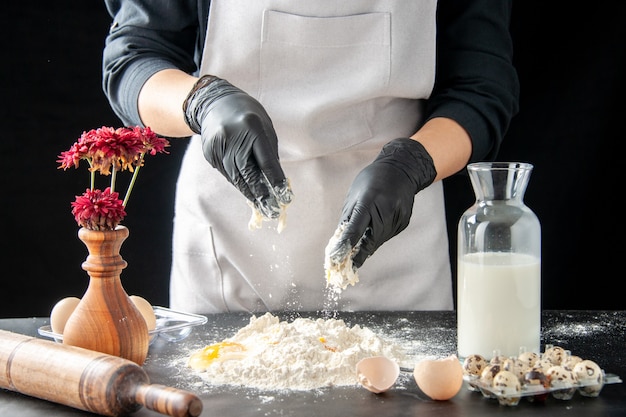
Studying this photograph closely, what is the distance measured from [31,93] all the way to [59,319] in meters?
1.41

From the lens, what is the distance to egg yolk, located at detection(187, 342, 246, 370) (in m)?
1.42

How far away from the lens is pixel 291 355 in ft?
4.45

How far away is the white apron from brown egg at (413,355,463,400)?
741 millimetres

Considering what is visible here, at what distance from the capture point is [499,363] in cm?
125

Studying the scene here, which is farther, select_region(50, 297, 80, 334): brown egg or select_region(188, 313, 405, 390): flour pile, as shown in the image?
select_region(50, 297, 80, 334): brown egg

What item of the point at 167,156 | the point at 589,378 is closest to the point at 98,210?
the point at 589,378

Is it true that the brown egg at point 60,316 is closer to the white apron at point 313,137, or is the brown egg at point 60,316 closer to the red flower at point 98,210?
the red flower at point 98,210

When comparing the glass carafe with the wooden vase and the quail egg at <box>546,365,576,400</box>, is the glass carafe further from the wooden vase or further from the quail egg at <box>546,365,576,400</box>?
the wooden vase

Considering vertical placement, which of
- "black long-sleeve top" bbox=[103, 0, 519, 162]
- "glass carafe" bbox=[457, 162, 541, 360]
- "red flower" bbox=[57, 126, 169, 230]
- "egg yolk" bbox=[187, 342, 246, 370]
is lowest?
"egg yolk" bbox=[187, 342, 246, 370]

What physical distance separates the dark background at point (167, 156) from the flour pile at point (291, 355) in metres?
1.37

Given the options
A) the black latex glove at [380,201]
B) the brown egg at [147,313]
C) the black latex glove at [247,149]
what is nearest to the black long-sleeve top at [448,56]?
the black latex glove at [380,201]

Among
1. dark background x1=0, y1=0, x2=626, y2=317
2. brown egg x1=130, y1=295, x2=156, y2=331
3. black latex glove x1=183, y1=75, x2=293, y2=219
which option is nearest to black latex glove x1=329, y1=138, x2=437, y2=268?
black latex glove x1=183, y1=75, x2=293, y2=219

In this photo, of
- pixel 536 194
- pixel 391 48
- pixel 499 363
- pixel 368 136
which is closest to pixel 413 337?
pixel 499 363

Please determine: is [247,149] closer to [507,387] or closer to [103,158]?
[103,158]
